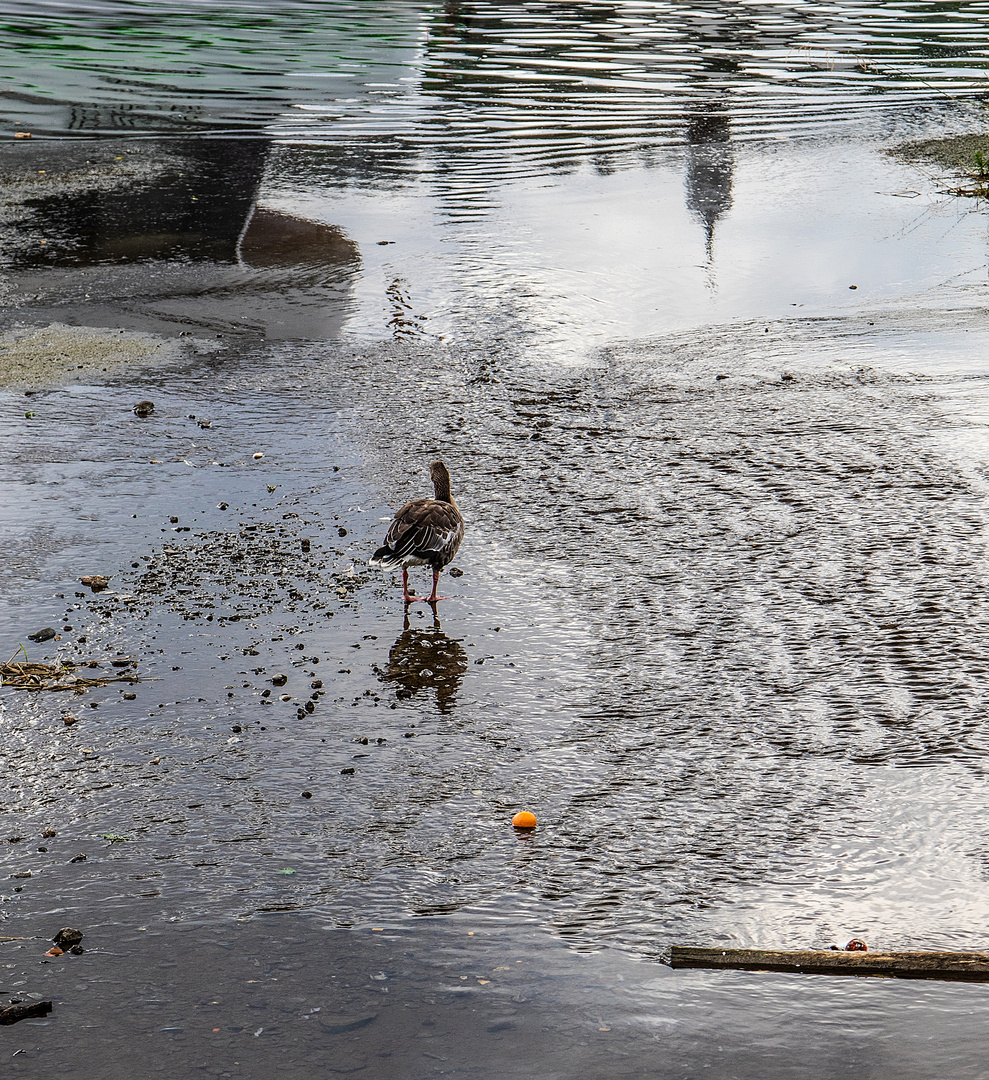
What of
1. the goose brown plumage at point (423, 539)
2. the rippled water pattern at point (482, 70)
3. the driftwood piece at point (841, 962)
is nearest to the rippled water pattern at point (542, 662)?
the driftwood piece at point (841, 962)

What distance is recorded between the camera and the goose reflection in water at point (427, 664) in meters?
5.36

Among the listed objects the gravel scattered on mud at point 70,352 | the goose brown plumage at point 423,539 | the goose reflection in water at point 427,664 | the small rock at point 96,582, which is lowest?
the goose reflection in water at point 427,664

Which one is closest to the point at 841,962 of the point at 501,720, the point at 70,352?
the point at 501,720

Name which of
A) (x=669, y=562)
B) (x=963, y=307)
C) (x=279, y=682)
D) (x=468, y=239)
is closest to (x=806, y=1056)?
(x=279, y=682)

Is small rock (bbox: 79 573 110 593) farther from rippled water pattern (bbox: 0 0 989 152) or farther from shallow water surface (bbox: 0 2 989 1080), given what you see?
rippled water pattern (bbox: 0 0 989 152)

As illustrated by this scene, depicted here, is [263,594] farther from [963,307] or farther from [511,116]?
[511,116]

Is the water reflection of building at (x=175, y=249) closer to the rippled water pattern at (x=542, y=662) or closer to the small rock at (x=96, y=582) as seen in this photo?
the rippled water pattern at (x=542, y=662)

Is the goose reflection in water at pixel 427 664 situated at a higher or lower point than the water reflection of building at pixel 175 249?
lower

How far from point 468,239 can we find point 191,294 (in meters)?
2.89

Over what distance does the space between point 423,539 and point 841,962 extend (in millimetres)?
2809

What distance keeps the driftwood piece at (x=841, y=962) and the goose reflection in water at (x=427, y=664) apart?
1.73 metres

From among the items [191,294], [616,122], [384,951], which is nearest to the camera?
[384,951]

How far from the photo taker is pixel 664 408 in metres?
8.26

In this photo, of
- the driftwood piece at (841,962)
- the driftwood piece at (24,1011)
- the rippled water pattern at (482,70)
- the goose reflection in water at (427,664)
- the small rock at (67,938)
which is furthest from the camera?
the rippled water pattern at (482,70)
